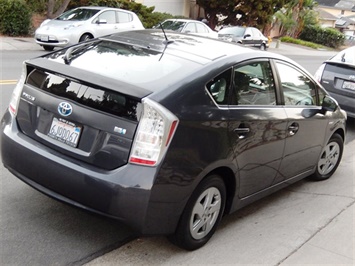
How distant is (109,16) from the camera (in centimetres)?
1580

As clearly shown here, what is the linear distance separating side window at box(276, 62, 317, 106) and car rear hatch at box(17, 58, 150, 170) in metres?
1.74

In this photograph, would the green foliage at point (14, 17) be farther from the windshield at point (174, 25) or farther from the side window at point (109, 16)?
the windshield at point (174, 25)

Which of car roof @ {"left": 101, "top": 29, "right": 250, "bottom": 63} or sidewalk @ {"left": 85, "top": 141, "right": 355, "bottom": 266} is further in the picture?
car roof @ {"left": 101, "top": 29, "right": 250, "bottom": 63}

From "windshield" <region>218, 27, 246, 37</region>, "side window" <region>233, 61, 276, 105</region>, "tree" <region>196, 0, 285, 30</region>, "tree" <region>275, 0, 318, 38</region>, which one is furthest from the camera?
"tree" <region>275, 0, 318, 38</region>

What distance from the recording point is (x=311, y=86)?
4.71 meters

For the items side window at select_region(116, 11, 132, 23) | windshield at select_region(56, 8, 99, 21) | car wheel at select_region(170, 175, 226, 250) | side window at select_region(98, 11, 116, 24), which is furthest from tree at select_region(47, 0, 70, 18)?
car wheel at select_region(170, 175, 226, 250)

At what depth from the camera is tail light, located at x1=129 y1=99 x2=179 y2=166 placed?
292cm

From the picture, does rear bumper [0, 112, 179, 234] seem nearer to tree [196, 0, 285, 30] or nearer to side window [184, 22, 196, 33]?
side window [184, 22, 196, 33]

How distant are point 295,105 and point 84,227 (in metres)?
2.33

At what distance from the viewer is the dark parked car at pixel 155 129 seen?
117 inches

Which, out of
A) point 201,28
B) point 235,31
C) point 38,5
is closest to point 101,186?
point 201,28

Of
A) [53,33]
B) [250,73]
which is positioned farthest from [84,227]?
[53,33]

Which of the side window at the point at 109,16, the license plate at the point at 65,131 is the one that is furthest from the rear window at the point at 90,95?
the side window at the point at 109,16

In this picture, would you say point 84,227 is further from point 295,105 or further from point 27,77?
point 295,105
